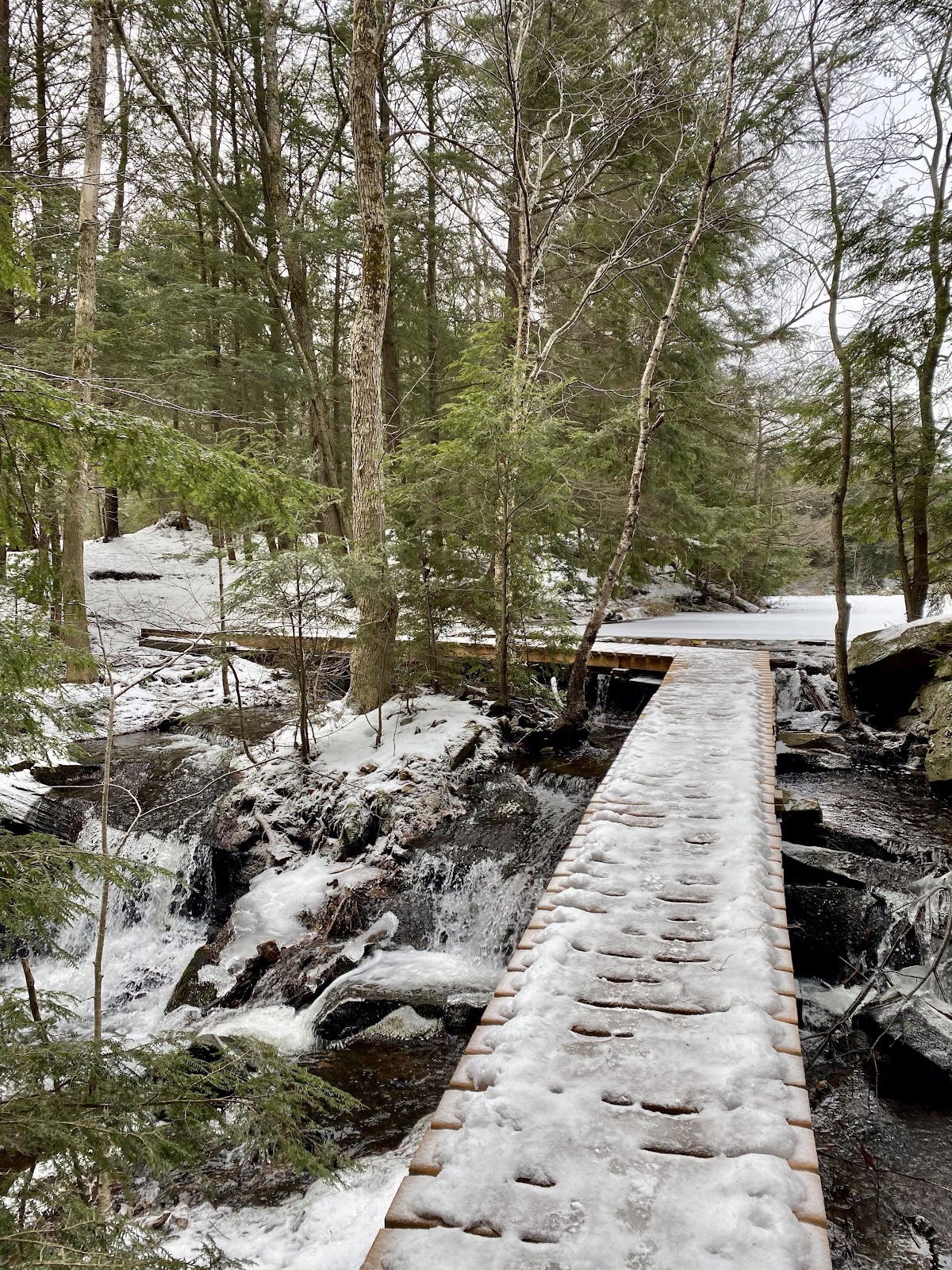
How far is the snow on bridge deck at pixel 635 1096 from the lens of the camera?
1.67 m

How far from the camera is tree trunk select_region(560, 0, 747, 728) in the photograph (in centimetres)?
661

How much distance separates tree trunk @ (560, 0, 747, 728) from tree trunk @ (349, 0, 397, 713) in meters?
2.35

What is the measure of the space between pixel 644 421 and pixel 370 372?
3.21m

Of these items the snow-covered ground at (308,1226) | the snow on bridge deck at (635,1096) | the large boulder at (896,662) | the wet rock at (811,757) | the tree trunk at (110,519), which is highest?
the tree trunk at (110,519)

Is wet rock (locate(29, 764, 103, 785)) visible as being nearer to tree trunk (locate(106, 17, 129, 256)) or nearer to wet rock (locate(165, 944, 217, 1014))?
wet rock (locate(165, 944, 217, 1014))

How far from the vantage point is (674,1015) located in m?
2.50

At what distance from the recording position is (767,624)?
15.6 metres

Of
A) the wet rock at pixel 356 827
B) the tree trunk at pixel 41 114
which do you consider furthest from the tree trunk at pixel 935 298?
the tree trunk at pixel 41 114

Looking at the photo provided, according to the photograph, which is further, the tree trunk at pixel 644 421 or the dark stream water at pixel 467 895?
the tree trunk at pixel 644 421

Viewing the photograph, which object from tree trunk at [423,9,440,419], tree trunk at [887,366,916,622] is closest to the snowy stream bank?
tree trunk at [887,366,916,622]

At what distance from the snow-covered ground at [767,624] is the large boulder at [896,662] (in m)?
1.58

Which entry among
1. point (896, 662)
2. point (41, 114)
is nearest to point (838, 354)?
point (896, 662)

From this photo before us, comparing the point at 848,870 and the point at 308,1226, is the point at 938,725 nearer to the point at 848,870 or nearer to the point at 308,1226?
the point at 848,870

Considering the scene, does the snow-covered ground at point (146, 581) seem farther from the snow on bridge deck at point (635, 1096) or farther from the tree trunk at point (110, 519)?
the snow on bridge deck at point (635, 1096)
